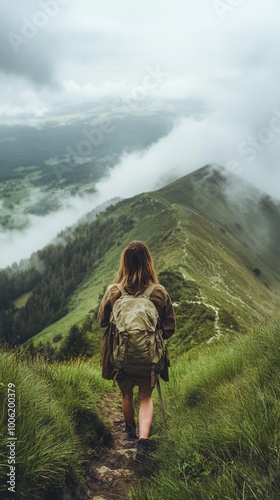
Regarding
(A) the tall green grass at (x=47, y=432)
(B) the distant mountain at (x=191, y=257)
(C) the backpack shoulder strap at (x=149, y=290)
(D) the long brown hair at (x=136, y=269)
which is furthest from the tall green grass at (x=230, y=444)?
(B) the distant mountain at (x=191, y=257)

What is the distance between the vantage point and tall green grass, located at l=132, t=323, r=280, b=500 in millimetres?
2922

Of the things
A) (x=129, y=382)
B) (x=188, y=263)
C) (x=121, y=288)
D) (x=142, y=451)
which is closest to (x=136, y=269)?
(x=121, y=288)

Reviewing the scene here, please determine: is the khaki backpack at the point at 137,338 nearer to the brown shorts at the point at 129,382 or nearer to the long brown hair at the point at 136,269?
the brown shorts at the point at 129,382

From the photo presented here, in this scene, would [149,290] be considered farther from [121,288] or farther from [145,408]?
[145,408]

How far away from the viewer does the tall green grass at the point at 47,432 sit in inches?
138

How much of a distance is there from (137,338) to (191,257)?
195 ft

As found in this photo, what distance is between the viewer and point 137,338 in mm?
5016

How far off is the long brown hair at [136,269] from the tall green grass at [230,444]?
2008 mm

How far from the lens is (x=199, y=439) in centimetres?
388

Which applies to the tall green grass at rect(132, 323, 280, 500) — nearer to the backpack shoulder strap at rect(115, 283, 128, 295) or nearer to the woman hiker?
the woman hiker

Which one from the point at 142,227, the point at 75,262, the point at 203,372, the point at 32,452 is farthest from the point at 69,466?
the point at 75,262

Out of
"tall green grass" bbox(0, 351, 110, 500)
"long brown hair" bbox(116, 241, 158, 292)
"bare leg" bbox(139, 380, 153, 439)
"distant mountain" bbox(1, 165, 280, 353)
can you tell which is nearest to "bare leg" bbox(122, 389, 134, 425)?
"bare leg" bbox(139, 380, 153, 439)

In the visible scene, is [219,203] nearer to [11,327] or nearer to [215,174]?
[215,174]

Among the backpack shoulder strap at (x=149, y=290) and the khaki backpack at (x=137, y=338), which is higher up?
the backpack shoulder strap at (x=149, y=290)
